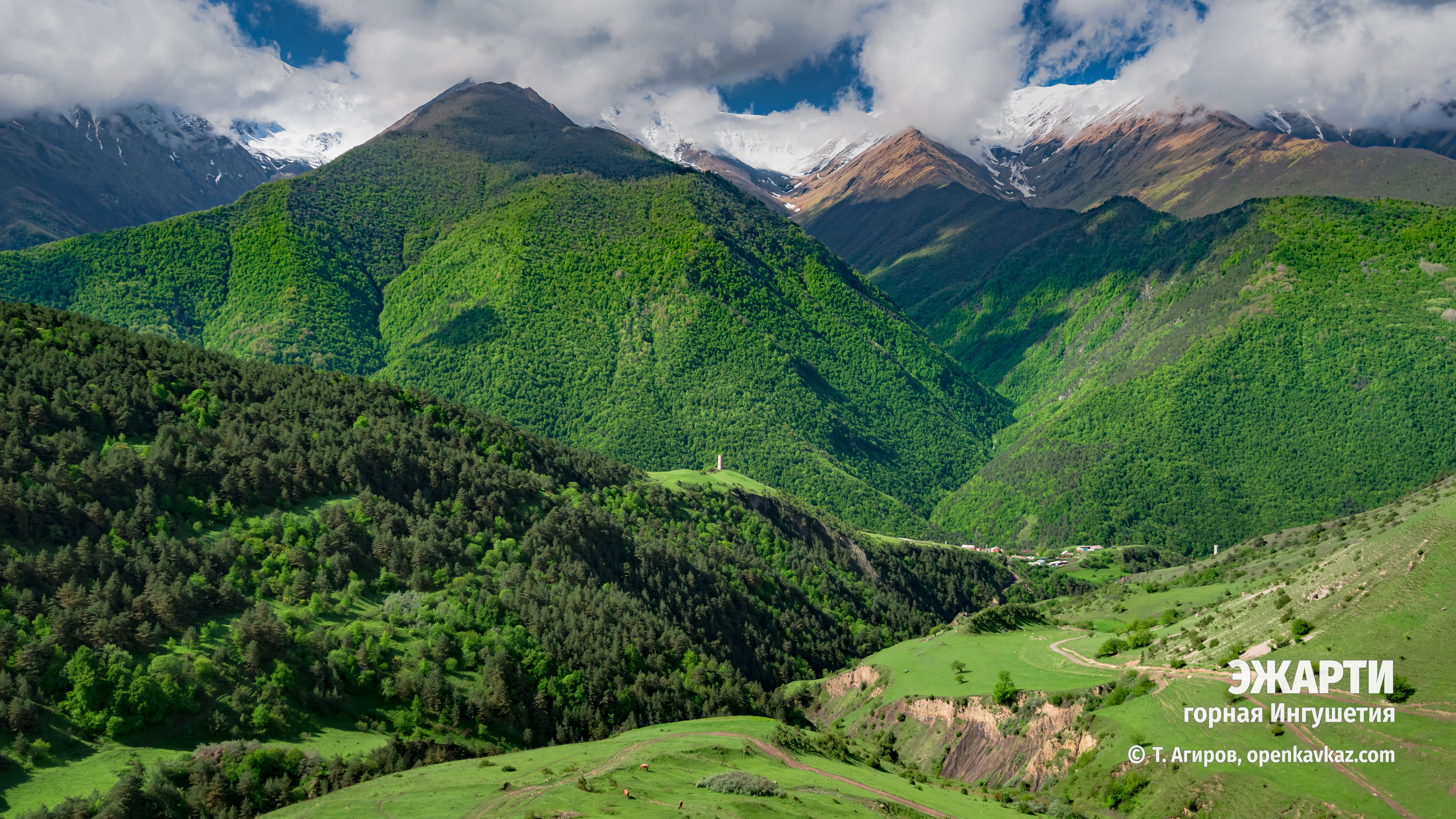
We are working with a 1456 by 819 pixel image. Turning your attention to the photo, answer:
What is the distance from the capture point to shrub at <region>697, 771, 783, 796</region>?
200 feet

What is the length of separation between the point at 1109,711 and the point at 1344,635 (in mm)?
18742

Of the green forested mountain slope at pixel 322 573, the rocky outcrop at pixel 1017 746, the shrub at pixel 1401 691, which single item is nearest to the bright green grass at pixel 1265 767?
the shrub at pixel 1401 691

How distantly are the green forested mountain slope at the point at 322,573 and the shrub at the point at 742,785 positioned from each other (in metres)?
31.5

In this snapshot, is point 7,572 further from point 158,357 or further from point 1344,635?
point 1344,635

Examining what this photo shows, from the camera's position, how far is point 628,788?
59.4 m

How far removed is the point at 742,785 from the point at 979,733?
37067 mm

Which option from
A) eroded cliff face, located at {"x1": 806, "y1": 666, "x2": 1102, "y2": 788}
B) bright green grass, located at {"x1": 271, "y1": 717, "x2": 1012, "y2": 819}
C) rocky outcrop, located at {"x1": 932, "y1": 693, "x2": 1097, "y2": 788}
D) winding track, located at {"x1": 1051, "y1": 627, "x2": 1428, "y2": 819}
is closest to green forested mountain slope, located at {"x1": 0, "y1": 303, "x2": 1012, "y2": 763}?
bright green grass, located at {"x1": 271, "y1": 717, "x2": 1012, "y2": 819}

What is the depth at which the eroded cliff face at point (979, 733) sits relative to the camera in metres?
79.9

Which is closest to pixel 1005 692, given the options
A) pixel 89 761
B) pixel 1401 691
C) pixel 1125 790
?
pixel 1125 790

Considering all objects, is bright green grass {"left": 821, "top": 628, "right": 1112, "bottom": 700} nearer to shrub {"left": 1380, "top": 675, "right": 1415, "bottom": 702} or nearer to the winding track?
the winding track

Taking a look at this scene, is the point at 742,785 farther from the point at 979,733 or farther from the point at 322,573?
the point at 322,573

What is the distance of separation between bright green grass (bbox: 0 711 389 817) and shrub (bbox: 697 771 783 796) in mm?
31546

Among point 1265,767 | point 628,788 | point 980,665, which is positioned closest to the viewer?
point 628,788

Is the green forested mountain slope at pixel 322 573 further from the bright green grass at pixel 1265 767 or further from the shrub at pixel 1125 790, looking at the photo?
the bright green grass at pixel 1265 767
